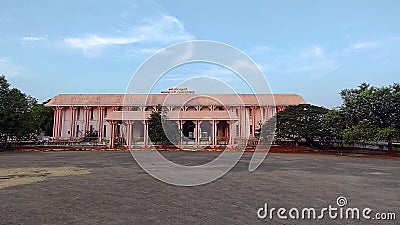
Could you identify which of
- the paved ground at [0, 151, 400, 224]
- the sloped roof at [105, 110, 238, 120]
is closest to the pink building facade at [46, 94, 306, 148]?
the sloped roof at [105, 110, 238, 120]

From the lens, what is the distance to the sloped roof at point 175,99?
128 feet

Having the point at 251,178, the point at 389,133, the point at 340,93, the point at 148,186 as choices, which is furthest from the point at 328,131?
the point at 148,186

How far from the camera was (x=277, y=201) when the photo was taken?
22.7ft

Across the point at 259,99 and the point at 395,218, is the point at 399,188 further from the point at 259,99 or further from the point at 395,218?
the point at 259,99

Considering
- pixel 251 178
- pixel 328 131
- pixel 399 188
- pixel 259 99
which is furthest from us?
pixel 259 99

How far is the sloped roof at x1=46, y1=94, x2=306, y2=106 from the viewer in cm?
3900

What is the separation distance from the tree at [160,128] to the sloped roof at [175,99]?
202 inches

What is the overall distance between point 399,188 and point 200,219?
6316 mm

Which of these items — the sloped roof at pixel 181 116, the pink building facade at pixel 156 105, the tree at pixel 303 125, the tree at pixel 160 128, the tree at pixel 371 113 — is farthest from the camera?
the pink building facade at pixel 156 105

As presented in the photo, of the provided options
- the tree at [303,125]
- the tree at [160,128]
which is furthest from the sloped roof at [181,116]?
the tree at [303,125]

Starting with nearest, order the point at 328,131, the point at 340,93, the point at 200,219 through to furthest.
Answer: the point at 200,219 → the point at 340,93 → the point at 328,131

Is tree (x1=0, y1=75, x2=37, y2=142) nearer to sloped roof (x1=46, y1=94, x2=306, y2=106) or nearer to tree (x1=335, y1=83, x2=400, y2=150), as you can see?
sloped roof (x1=46, y1=94, x2=306, y2=106)
